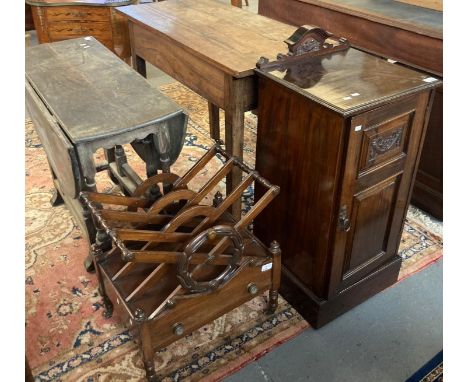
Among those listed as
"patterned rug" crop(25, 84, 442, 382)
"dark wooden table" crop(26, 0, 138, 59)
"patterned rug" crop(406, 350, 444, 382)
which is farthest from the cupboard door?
"dark wooden table" crop(26, 0, 138, 59)

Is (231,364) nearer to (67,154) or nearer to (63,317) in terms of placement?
(63,317)

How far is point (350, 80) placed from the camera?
152cm

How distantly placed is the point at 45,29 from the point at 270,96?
2.58m

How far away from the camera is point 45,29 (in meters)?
3.49

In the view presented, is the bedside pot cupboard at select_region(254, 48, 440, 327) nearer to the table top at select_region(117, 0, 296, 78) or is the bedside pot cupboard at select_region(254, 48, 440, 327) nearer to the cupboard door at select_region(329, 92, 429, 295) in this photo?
the cupboard door at select_region(329, 92, 429, 295)

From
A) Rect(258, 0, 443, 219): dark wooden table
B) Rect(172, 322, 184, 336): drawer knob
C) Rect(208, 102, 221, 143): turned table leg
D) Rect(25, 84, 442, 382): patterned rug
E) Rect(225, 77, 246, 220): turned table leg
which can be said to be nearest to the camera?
Rect(172, 322, 184, 336): drawer knob

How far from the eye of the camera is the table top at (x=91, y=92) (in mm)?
1643

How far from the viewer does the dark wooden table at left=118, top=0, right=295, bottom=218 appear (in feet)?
5.78

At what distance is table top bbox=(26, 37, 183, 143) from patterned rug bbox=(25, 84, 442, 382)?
0.72 m

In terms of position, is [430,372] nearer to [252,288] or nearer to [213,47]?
[252,288]

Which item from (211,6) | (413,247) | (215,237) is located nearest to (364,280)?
(413,247)

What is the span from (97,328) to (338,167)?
3.56 ft

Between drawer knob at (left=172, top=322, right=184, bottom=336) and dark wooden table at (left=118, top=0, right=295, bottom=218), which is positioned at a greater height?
dark wooden table at (left=118, top=0, right=295, bottom=218)

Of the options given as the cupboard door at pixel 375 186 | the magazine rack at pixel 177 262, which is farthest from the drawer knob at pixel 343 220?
the magazine rack at pixel 177 262
